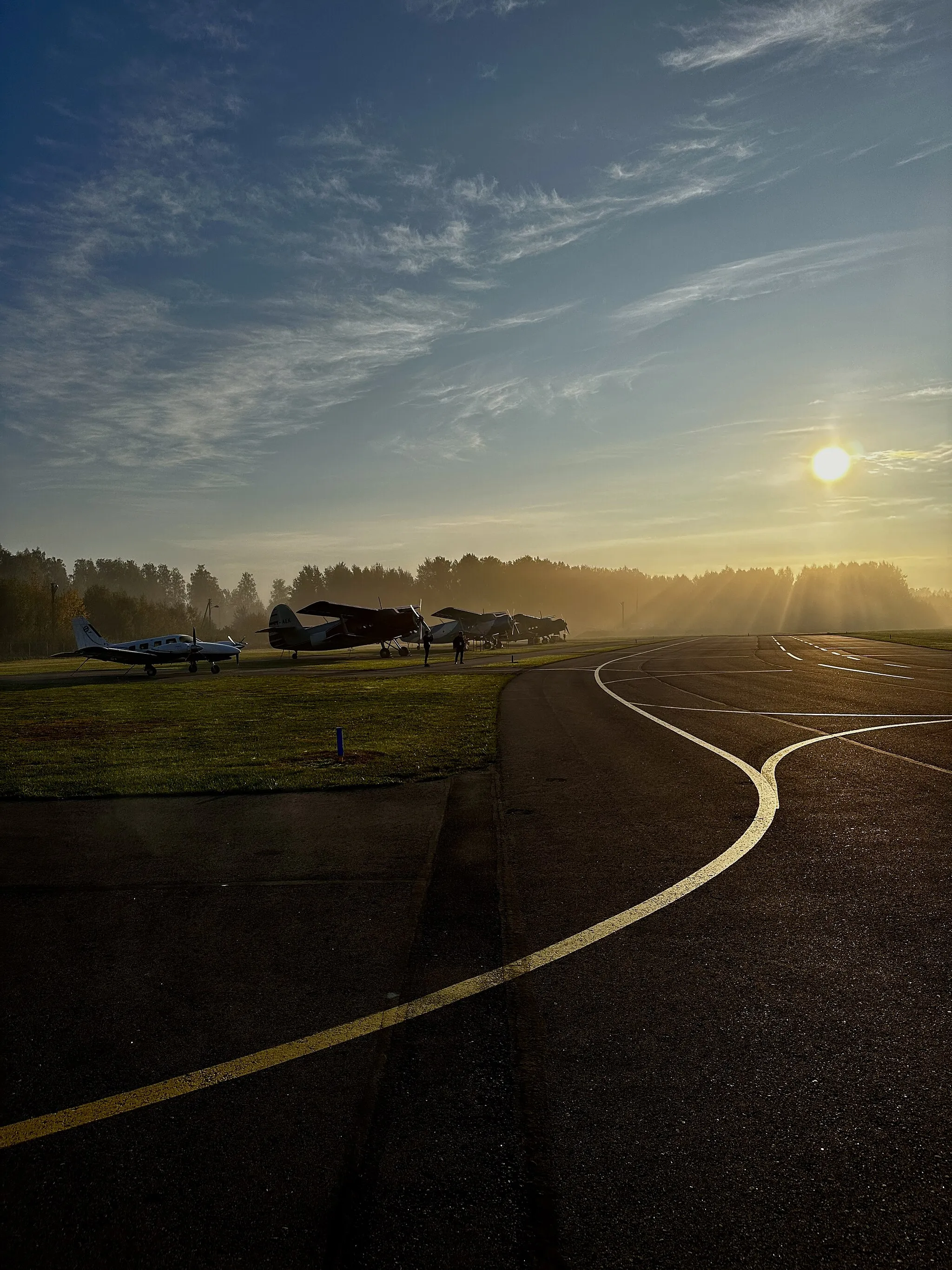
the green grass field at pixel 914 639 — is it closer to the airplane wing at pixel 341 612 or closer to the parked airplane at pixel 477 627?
the parked airplane at pixel 477 627

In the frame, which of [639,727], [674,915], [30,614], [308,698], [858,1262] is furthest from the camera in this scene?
[30,614]

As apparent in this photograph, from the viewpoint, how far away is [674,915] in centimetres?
594

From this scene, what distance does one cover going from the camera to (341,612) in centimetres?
5266

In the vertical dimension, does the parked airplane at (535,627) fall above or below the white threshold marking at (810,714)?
above

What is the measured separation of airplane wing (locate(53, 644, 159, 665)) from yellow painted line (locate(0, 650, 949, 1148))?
139 feet

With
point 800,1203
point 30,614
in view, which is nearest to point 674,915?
point 800,1203

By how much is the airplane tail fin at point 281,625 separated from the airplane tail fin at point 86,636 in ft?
42.3

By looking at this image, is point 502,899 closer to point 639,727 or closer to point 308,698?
point 639,727

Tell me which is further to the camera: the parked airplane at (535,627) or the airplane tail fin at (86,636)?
the parked airplane at (535,627)

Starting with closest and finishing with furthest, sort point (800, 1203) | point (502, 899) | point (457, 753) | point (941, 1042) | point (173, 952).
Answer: point (800, 1203)
point (941, 1042)
point (173, 952)
point (502, 899)
point (457, 753)

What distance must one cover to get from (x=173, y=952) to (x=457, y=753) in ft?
28.5

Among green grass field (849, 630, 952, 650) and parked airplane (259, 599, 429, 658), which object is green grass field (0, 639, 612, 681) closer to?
parked airplane (259, 599, 429, 658)

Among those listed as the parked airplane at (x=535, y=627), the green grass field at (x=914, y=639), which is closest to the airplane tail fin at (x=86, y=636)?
the parked airplane at (x=535, y=627)

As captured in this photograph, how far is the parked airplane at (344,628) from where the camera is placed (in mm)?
52938
